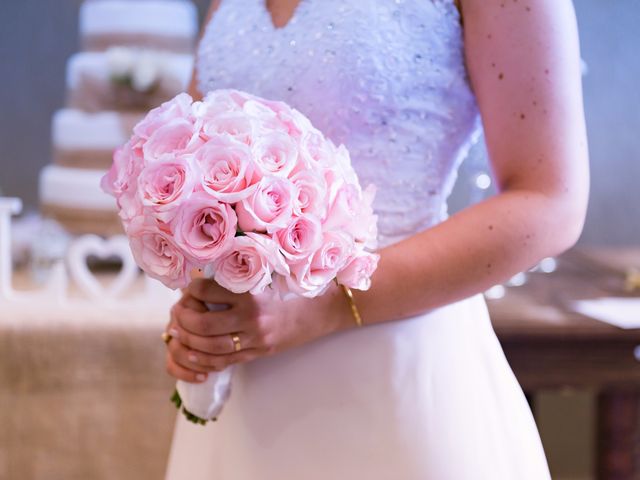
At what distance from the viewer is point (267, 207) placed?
2.31 ft

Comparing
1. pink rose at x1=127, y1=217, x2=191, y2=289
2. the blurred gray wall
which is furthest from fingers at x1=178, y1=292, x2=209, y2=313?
the blurred gray wall

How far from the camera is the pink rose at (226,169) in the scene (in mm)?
701

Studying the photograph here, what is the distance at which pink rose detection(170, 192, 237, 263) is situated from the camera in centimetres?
70

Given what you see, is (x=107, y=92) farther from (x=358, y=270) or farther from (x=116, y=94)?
(x=358, y=270)

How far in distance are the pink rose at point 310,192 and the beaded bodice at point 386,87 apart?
26 cm

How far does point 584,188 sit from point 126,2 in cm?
219

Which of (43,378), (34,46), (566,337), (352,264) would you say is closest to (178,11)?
(34,46)

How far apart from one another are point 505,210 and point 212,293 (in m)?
0.33

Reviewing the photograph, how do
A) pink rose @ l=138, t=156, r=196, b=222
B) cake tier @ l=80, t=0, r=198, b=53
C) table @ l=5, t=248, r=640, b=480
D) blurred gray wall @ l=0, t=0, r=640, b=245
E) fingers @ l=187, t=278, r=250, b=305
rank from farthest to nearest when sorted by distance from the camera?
blurred gray wall @ l=0, t=0, r=640, b=245 < cake tier @ l=80, t=0, r=198, b=53 < table @ l=5, t=248, r=640, b=480 < fingers @ l=187, t=278, r=250, b=305 < pink rose @ l=138, t=156, r=196, b=222

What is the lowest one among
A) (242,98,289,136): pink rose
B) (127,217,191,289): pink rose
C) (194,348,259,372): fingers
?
(194,348,259,372): fingers

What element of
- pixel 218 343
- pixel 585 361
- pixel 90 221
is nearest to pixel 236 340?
pixel 218 343

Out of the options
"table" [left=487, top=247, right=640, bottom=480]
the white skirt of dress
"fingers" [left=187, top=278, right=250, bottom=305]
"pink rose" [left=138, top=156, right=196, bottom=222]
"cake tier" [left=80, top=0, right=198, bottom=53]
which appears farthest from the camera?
"cake tier" [left=80, top=0, right=198, bottom=53]

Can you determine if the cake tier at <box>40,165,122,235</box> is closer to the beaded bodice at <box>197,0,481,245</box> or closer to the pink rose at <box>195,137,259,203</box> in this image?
the beaded bodice at <box>197,0,481,245</box>

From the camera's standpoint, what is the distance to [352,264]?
0.76 meters
